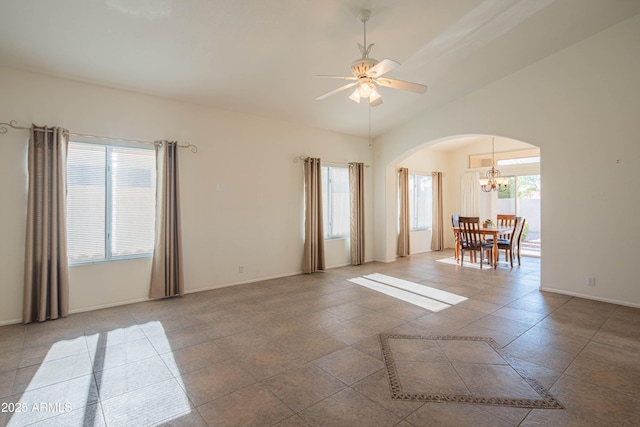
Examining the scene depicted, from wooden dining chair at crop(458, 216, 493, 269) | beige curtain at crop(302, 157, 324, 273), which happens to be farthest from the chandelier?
beige curtain at crop(302, 157, 324, 273)

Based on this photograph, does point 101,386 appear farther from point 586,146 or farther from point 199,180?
point 586,146

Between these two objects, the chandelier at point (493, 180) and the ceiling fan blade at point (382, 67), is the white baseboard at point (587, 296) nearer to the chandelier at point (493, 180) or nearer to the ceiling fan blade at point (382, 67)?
the chandelier at point (493, 180)

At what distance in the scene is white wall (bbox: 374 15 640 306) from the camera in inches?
162

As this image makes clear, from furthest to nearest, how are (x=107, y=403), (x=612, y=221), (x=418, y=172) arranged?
(x=418, y=172)
(x=612, y=221)
(x=107, y=403)

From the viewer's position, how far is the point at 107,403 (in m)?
2.16

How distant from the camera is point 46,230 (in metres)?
3.65

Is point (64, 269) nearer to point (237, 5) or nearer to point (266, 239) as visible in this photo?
point (266, 239)

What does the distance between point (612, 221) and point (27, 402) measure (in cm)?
647

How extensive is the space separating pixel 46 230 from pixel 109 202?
29.3 inches

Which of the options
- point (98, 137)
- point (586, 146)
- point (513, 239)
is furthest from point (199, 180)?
point (513, 239)

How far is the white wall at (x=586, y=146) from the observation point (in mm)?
4113

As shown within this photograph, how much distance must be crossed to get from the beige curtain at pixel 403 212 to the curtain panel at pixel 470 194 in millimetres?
2258

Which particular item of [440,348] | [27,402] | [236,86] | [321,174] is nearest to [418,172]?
[321,174]

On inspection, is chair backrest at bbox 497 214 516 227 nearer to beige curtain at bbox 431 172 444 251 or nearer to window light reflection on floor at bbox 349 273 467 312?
beige curtain at bbox 431 172 444 251
